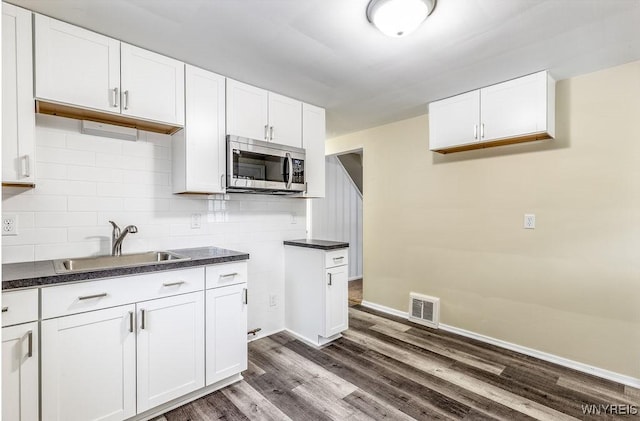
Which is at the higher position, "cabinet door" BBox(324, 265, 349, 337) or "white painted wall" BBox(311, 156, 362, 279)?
"white painted wall" BBox(311, 156, 362, 279)

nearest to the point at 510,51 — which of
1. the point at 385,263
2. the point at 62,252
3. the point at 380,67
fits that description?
the point at 380,67

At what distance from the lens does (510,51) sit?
2422 mm

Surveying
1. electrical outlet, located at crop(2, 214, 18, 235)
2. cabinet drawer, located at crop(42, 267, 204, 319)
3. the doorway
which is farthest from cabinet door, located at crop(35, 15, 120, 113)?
the doorway

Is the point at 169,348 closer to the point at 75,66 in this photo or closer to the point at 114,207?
the point at 114,207

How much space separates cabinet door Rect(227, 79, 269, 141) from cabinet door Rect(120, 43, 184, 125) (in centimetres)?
38

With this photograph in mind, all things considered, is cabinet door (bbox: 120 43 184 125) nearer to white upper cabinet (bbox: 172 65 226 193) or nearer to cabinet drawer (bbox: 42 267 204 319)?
white upper cabinet (bbox: 172 65 226 193)

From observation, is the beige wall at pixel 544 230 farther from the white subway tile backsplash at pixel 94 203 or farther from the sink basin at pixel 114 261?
the white subway tile backsplash at pixel 94 203

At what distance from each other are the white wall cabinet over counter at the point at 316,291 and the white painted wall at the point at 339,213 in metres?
1.84

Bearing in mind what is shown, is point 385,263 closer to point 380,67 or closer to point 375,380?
point 375,380

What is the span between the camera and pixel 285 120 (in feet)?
10.4

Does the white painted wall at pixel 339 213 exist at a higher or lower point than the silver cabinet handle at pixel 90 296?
higher

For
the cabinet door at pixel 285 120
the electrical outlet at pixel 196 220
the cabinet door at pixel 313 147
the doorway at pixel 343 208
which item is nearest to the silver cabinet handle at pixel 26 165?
the electrical outlet at pixel 196 220

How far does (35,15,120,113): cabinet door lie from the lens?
6.63 feet

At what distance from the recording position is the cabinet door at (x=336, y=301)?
3.11m
